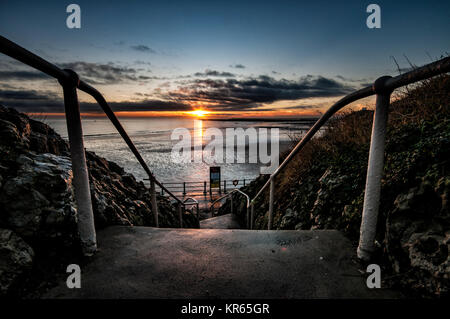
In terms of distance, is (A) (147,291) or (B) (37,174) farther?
(B) (37,174)

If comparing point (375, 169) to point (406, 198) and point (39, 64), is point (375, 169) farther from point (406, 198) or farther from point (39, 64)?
point (39, 64)

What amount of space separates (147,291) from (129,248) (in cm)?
70

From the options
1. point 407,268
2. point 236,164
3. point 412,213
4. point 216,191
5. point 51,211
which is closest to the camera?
point 407,268

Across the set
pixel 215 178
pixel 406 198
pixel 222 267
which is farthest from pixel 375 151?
pixel 215 178

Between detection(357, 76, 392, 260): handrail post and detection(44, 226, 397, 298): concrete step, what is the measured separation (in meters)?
0.23

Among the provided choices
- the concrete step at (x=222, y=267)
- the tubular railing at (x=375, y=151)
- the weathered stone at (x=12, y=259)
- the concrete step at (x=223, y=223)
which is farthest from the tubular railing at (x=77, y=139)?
the concrete step at (x=223, y=223)

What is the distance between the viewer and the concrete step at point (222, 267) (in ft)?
4.78

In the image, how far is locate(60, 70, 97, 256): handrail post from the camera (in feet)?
5.39

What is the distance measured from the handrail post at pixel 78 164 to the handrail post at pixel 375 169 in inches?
91.3

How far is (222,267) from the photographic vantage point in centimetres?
178

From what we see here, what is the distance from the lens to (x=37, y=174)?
73.7 inches
